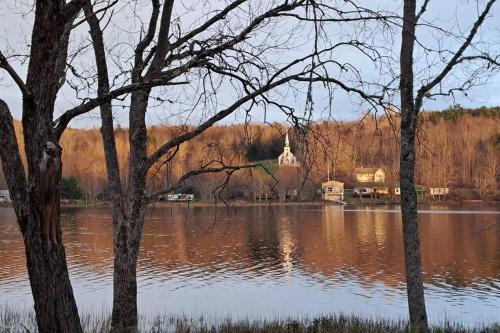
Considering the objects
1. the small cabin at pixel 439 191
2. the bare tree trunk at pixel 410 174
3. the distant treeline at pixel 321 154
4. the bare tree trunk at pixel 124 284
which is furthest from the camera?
the small cabin at pixel 439 191

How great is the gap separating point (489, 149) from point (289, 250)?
273 ft

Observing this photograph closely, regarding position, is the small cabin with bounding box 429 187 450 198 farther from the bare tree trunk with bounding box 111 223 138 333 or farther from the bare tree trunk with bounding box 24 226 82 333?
the bare tree trunk with bounding box 24 226 82 333

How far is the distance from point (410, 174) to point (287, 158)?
1.63 metres

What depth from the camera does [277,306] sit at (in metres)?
15.7

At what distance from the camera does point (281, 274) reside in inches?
826

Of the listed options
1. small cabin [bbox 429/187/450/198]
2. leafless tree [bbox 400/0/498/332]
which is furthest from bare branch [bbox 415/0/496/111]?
small cabin [bbox 429/187/450/198]

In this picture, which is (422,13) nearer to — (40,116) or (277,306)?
(40,116)

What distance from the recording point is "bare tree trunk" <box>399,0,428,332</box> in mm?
7160

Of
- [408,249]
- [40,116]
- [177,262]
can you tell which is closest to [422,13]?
[408,249]

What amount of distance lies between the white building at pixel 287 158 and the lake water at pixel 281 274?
682 mm

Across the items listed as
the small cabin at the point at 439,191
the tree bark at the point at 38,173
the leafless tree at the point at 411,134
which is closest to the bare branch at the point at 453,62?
the leafless tree at the point at 411,134

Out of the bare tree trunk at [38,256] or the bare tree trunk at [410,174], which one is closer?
the bare tree trunk at [38,256]

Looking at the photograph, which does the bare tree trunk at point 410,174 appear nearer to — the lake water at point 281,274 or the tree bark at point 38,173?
the lake water at point 281,274

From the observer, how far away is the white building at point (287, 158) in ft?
22.7
